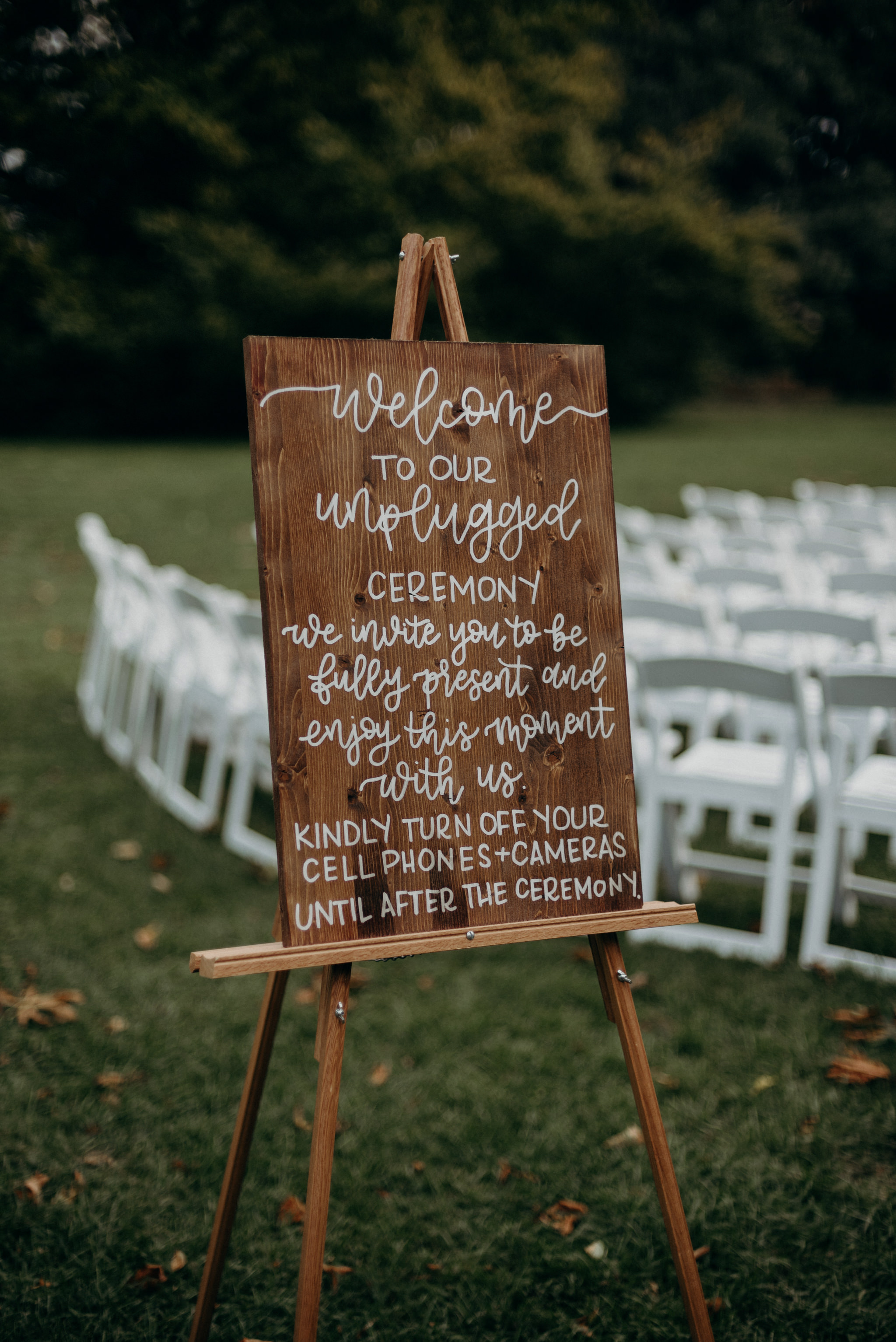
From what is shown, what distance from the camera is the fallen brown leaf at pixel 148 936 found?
3.96 m

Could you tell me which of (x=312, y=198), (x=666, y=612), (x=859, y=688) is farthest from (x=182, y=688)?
(x=312, y=198)

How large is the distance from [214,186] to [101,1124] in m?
21.1

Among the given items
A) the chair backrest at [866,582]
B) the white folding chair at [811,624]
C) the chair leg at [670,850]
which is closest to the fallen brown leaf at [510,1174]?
the chair leg at [670,850]

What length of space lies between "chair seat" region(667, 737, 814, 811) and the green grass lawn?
0.61m

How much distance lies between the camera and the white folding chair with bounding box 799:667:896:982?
359 cm

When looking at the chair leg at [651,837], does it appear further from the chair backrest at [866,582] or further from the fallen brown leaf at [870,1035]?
the chair backrest at [866,582]

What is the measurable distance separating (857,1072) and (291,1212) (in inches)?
66.7

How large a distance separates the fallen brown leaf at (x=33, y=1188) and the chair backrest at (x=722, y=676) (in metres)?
2.54

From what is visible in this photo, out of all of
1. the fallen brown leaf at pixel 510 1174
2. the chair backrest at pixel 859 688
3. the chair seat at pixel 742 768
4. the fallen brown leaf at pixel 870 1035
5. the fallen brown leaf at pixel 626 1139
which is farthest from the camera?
the chair seat at pixel 742 768

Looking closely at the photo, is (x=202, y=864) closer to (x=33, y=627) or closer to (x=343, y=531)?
(x=343, y=531)

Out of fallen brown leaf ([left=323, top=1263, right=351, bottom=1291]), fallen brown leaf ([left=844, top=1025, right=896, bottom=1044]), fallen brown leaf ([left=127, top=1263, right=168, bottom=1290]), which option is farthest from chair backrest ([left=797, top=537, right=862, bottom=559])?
fallen brown leaf ([left=127, top=1263, right=168, bottom=1290])

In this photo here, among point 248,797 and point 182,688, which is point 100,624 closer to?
point 182,688

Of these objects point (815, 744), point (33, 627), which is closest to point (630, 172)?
point (33, 627)

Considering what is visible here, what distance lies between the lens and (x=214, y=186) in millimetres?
20594
